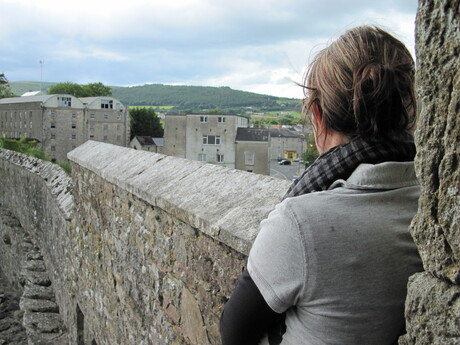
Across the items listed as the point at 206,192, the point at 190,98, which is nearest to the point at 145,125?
the point at 190,98

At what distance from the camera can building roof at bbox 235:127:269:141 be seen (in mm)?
46969

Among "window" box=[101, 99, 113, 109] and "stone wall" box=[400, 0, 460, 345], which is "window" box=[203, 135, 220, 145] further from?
"stone wall" box=[400, 0, 460, 345]

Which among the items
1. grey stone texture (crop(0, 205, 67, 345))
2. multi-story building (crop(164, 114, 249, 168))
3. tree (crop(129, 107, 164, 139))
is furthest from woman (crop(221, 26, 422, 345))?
tree (crop(129, 107, 164, 139))

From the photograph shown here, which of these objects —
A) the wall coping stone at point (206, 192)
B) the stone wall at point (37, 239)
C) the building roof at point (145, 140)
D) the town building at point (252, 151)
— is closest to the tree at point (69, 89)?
the building roof at point (145, 140)

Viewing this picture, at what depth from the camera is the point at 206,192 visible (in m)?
2.98

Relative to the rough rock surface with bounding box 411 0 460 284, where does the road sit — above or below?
below

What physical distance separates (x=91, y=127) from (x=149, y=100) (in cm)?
6216

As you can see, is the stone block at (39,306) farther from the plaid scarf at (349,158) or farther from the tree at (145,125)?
the tree at (145,125)

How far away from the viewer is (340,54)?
1.57 meters

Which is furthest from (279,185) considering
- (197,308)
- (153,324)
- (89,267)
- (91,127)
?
(91,127)

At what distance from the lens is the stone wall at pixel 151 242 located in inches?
101

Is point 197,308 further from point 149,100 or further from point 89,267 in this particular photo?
point 149,100

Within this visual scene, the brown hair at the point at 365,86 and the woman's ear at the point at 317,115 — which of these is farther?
the woman's ear at the point at 317,115

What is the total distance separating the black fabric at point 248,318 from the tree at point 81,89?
269 ft
